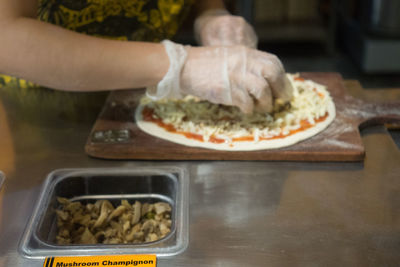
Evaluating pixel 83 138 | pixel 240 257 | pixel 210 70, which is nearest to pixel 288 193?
pixel 240 257

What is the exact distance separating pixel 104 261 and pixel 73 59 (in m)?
0.49

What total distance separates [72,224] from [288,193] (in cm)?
47

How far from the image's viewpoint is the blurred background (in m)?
3.02

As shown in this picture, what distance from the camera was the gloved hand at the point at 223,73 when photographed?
3.43 ft

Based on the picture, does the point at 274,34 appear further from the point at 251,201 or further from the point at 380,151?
the point at 251,201

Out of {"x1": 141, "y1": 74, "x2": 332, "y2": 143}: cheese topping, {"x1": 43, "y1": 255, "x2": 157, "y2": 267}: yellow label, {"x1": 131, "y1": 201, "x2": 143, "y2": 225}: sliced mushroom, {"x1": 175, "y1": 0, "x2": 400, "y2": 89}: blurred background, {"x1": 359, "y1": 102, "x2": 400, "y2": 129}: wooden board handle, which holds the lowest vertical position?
{"x1": 175, "y1": 0, "x2": 400, "y2": 89}: blurred background

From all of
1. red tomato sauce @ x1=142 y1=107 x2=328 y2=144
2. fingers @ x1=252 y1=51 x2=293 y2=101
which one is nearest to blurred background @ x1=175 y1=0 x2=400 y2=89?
red tomato sauce @ x1=142 y1=107 x2=328 y2=144

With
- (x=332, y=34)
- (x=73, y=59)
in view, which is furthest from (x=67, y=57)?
(x=332, y=34)

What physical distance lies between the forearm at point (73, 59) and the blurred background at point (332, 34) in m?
2.22

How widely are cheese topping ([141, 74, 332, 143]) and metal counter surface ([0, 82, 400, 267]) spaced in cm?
12

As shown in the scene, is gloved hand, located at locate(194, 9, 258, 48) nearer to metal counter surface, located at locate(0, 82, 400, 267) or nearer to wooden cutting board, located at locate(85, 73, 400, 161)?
wooden cutting board, located at locate(85, 73, 400, 161)

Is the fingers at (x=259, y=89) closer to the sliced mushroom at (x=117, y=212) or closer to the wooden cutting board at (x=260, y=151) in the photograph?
the wooden cutting board at (x=260, y=151)

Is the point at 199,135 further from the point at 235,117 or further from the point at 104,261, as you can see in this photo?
the point at 104,261

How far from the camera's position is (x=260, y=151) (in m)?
1.03
